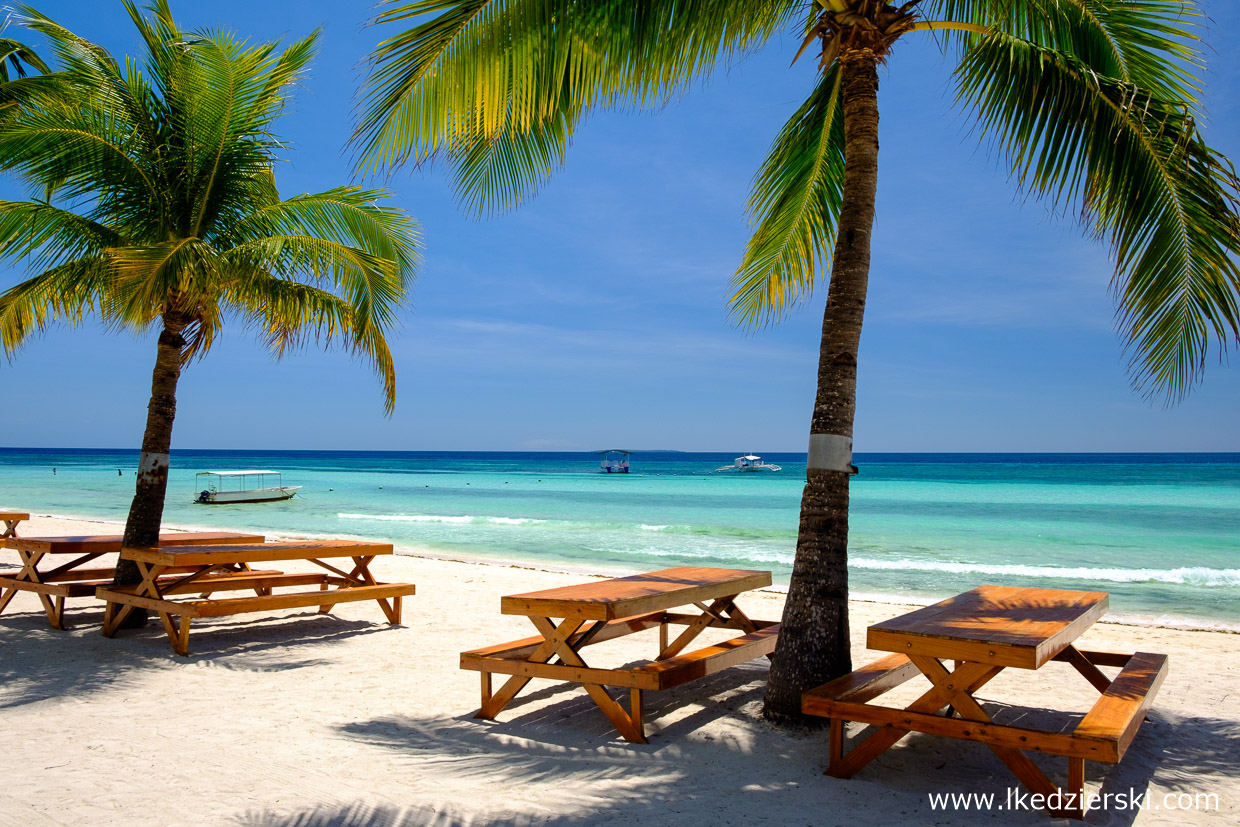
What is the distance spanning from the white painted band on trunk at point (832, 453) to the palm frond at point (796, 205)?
2.16 meters

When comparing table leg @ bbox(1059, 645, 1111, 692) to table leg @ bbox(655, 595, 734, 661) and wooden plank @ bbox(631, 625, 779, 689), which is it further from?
table leg @ bbox(655, 595, 734, 661)

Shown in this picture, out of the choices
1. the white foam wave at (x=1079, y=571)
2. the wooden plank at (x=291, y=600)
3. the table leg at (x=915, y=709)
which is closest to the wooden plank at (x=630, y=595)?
the table leg at (x=915, y=709)

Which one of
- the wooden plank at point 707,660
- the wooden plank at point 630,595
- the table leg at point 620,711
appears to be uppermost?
the wooden plank at point 630,595

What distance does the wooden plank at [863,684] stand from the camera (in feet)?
11.8

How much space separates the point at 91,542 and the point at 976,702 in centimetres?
691

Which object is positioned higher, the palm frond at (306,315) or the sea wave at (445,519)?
the palm frond at (306,315)

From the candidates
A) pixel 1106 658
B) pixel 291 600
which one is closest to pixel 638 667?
pixel 1106 658

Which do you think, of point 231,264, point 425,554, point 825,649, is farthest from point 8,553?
point 825,649

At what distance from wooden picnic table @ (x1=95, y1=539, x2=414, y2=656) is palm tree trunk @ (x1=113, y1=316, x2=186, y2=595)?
0.19 metres

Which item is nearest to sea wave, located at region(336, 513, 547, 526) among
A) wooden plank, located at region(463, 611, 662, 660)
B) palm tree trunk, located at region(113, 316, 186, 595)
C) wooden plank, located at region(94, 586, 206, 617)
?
palm tree trunk, located at region(113, 316, 186, 595)

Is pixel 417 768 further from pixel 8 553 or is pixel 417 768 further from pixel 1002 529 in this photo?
pixel 1002 529

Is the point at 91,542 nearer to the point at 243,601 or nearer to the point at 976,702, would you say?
the point at 243,601

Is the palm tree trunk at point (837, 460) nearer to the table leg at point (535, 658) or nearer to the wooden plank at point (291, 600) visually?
the table leg at point (535, 658)

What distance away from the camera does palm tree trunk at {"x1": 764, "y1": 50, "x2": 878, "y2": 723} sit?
4270mm
